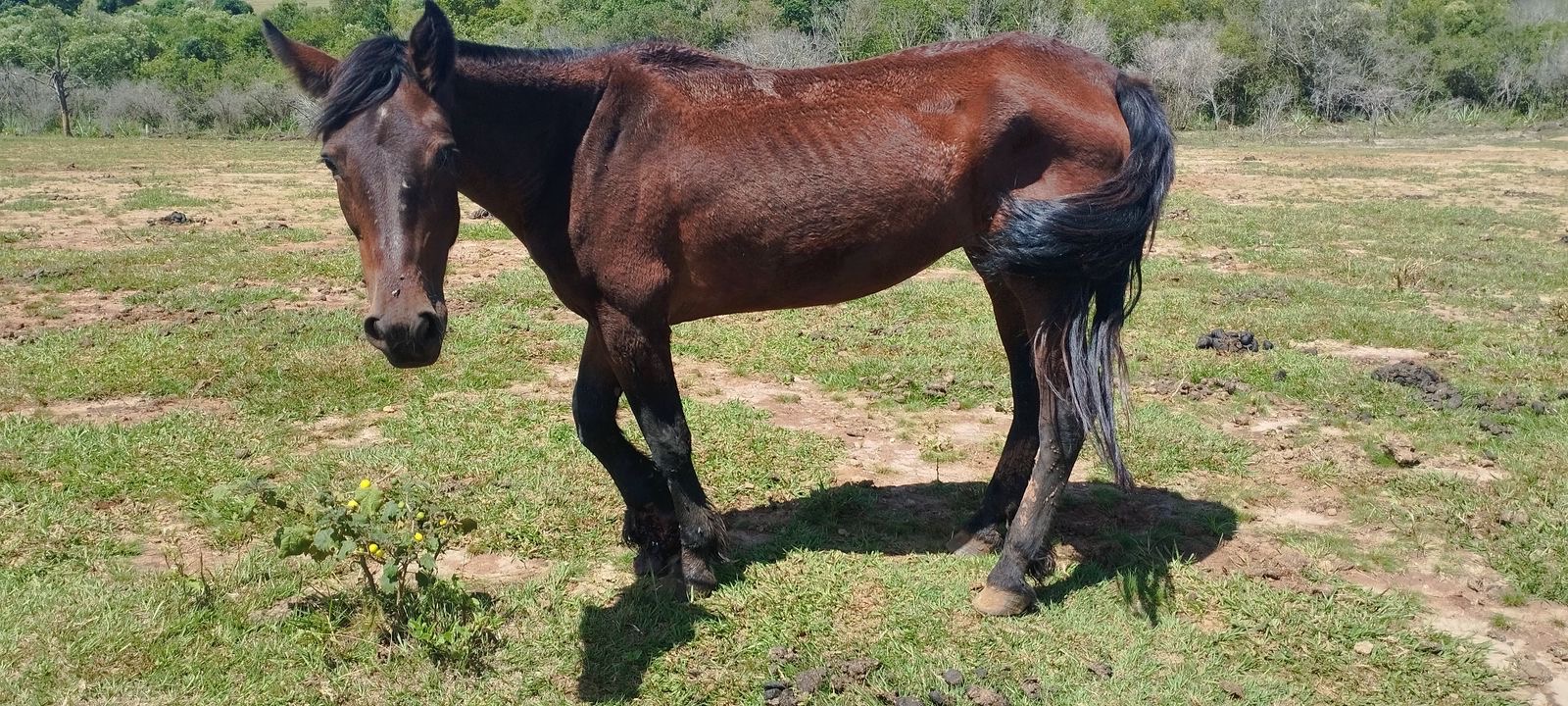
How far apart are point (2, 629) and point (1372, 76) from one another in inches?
1990

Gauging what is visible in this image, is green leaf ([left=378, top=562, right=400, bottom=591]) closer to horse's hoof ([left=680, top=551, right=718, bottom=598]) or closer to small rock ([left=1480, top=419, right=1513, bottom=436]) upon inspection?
horse's hoof ([left=680, top=551, right=718, bottom=598])

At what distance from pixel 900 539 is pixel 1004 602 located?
2.48 feet

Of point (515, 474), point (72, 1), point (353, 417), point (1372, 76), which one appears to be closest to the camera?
point (515, 474)

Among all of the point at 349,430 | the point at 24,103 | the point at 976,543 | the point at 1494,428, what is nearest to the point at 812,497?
the point at 976,543

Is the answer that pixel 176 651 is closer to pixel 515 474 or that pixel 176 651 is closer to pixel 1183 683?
pixel 515 474

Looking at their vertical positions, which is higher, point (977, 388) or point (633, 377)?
point (633, 377)

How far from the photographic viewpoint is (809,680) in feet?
10.5

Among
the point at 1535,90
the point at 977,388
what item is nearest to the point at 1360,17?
the point at 1535,90

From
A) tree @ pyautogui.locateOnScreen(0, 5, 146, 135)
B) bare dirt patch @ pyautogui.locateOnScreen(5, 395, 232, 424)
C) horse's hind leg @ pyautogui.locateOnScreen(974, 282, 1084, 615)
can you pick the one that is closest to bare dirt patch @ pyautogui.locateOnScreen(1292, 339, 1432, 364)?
horse's hind leg @ pyautogui.locateOnScreen(974, 282, 1084, 615)

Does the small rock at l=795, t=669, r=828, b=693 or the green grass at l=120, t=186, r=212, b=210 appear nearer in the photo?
the small rock at l=795, t=669, r=828, b=693

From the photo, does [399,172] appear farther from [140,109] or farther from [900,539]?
[140,109]

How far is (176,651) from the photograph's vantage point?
10.7 ft

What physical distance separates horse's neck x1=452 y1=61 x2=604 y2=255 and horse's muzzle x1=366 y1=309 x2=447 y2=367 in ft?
2.77

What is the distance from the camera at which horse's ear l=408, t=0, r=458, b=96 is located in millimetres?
2855
